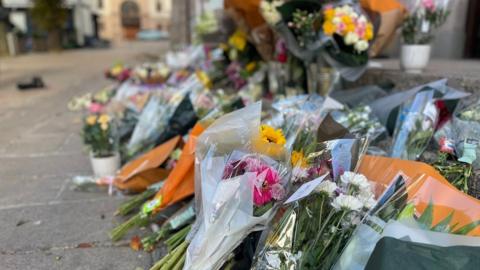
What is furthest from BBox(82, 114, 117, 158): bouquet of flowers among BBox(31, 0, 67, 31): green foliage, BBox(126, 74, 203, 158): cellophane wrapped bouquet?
BBox(31, 0, 67, 31): green foliage

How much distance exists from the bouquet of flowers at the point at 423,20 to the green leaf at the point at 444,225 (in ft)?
8.05

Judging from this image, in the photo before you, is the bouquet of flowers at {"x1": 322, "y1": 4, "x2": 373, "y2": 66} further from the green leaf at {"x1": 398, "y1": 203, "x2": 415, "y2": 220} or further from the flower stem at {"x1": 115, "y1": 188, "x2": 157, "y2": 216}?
the green leaf at {"x1": 398, "y1": 203, "x2": 415, "y2": 220}

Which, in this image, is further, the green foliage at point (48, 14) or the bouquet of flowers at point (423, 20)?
the green foliage at point (48, 14)

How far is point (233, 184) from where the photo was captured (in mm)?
1716

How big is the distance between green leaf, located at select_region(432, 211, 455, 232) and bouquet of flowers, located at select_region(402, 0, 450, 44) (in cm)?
245

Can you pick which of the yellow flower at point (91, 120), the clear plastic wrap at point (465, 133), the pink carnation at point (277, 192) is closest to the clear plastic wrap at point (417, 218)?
the pink carnation at point (277, 192)

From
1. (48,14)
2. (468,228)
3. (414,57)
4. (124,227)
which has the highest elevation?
(48,14)

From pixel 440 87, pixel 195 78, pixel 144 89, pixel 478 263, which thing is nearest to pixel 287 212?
pixel 478 263

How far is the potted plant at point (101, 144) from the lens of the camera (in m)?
3.61

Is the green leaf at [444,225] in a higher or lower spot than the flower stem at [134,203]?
higher

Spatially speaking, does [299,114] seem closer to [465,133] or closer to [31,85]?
[465,133]

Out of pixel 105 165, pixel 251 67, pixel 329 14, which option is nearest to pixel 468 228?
pixel 329 14

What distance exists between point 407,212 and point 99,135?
2.75 meters

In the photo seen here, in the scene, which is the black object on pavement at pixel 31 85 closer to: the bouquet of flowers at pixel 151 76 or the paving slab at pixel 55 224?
the bouquet of flowers at pixel 151 76
